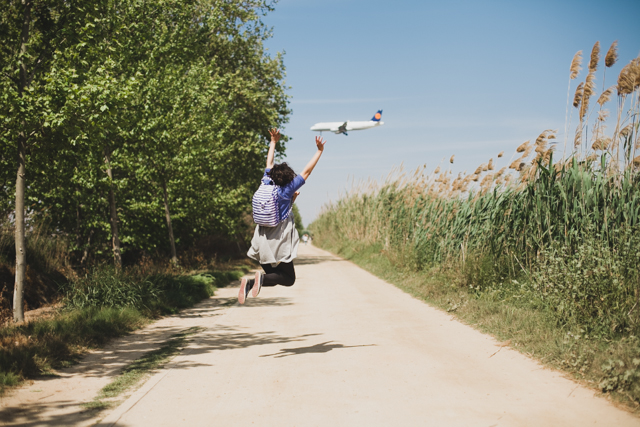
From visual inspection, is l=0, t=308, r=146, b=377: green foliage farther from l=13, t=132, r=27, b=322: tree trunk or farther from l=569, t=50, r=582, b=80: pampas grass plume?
l=569, t=50, r=582, b=80: pampas grass plume

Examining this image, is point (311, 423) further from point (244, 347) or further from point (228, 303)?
point (228, 303)

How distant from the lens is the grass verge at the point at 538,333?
4.63 meters

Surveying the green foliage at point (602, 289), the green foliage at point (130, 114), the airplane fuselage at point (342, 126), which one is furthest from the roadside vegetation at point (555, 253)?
the airplane fuselage at point (342, 126)

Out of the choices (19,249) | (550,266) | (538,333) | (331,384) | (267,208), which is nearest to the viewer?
(331,384)

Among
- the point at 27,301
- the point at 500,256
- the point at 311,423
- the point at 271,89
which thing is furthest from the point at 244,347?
the point at 271,89

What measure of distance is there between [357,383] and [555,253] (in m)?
4.41

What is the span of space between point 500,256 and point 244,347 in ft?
18.4

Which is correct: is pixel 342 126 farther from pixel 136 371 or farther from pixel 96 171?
pixel 136 371

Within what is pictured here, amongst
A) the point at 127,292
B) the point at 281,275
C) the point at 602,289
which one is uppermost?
the point at 281,275

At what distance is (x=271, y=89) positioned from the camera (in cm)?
2912

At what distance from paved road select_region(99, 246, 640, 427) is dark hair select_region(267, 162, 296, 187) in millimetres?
2103

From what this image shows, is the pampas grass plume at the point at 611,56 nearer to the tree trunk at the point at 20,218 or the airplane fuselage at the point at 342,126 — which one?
the tree trunk at the point at 20,218

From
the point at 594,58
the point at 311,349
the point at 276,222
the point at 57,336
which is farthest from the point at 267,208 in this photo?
the point at 594,58

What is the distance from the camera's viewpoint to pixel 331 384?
5141 millimetres
